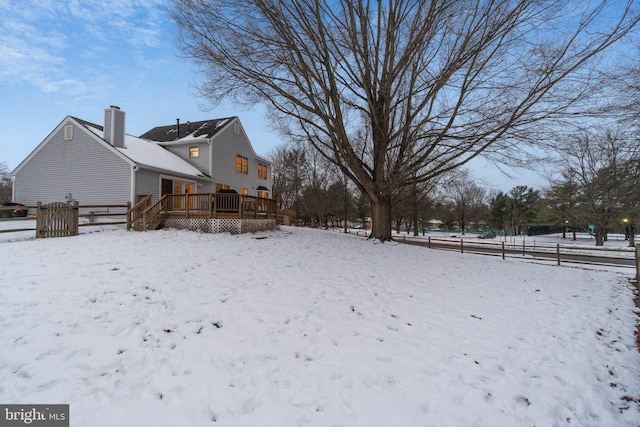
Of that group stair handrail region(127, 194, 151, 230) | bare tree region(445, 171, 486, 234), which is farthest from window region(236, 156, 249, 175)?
bare tree region(445, 171, 486, 234)

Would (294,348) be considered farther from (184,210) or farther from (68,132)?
(68,132)

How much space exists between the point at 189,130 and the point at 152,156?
565 cm

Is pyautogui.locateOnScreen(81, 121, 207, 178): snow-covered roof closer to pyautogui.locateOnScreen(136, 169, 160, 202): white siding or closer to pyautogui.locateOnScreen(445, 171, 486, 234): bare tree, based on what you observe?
pyautogui.locateOnScreen(136, 169, 160, 202): white siding

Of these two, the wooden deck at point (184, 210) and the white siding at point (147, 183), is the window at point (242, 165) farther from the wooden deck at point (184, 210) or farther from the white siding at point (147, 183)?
the wooden deck at point (184, 210)

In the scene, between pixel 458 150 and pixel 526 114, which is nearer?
pixel 526 114

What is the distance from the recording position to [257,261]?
727 centimetres

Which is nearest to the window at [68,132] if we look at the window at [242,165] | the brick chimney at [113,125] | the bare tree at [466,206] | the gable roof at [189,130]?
the brick chimney at [113,125]

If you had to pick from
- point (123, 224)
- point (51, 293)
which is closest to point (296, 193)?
point (123, 224)

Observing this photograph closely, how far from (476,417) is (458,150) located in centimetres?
1091

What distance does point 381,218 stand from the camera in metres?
14.0

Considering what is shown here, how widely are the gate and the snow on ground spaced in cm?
446

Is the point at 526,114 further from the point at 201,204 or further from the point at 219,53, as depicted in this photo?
the point at 201,204

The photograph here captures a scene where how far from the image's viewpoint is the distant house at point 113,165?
15.1 meters

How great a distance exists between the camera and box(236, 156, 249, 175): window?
22109mm
